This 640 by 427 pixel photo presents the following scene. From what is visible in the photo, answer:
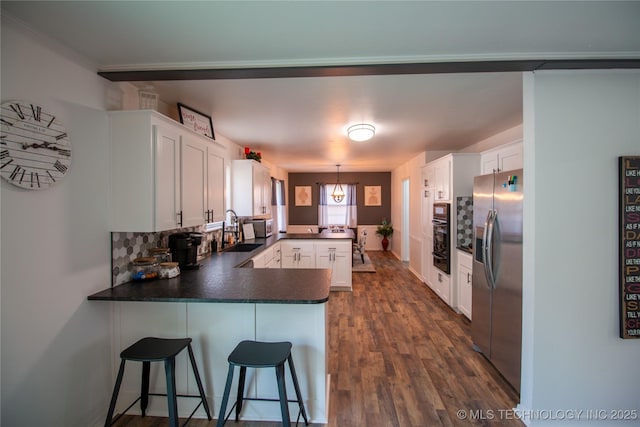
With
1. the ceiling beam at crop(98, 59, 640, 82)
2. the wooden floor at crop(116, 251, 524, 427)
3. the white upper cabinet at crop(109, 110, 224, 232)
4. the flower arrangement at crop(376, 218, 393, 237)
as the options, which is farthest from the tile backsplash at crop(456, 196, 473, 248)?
the flower arrangement at crop(376, 218, 393, 237)

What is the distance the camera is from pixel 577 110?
→ 1.82 meters

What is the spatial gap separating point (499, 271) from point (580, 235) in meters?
0.63

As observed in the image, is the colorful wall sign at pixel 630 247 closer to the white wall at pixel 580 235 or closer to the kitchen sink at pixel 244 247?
the white wall at pixel 580 235

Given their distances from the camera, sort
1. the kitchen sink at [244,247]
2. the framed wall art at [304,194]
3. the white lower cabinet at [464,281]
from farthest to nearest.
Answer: the framed wall art at [304,194] → the kitchen sink at [244,247] → the white lower cabinet at [464,281]

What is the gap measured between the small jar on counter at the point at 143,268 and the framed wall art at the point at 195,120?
4.22ft

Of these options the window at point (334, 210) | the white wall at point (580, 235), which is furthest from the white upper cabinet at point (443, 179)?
the window at point (334, 210)

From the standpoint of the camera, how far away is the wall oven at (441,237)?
393cm

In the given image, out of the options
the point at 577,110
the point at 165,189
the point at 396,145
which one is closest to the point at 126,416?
the point at 165,189

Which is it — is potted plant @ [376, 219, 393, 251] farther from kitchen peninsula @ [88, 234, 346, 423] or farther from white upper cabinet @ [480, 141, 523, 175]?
kitchen peninsula @ [88, 234, 346, 423]

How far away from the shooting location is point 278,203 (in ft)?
23.6

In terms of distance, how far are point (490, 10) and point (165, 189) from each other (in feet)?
7.28

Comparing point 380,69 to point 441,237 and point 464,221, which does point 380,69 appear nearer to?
point 464,221

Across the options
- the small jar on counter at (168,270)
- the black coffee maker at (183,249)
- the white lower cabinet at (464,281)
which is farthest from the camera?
the white lower cabinet at (464,281)

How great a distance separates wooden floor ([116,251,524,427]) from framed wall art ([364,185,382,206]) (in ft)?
16.1
